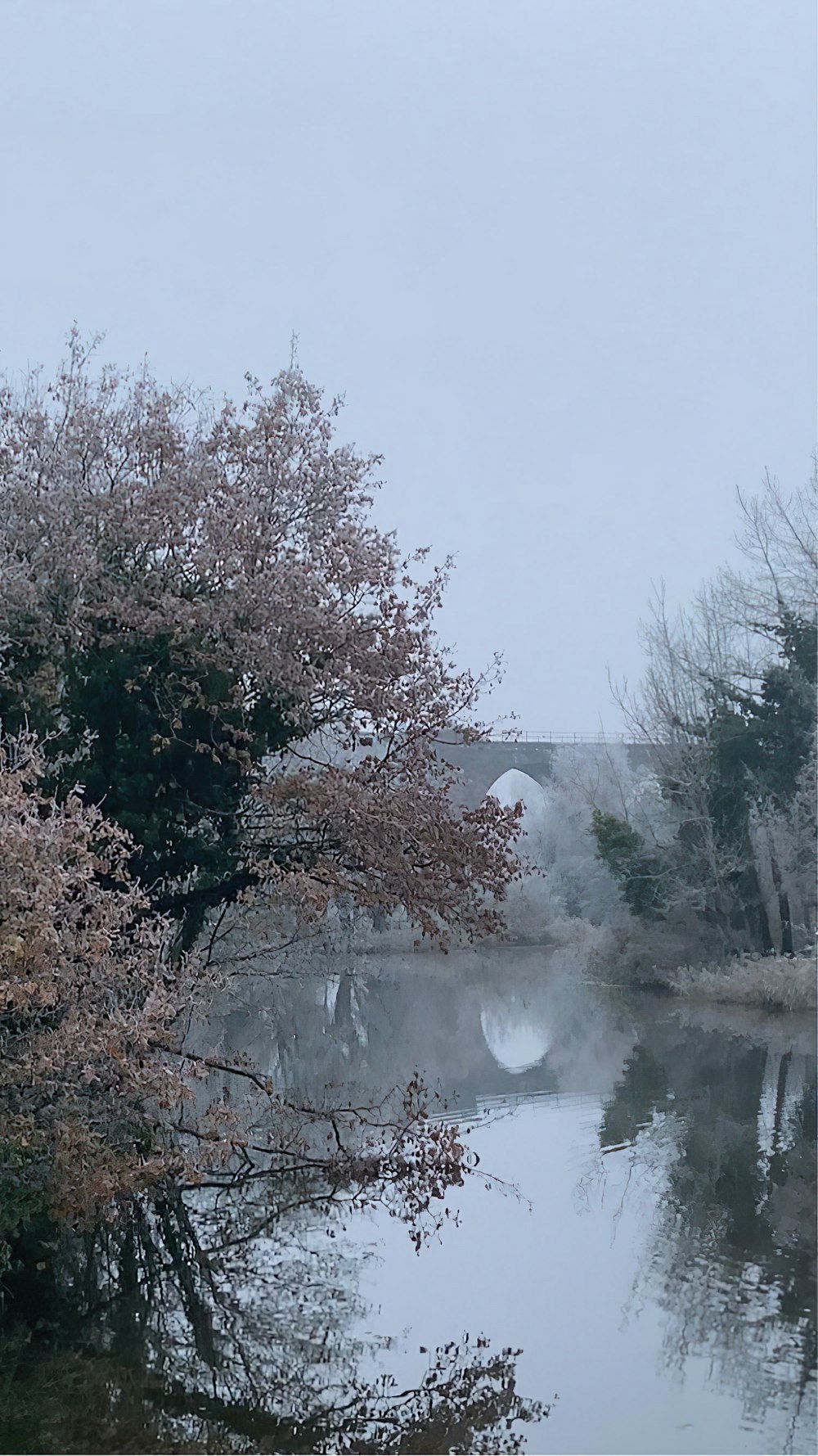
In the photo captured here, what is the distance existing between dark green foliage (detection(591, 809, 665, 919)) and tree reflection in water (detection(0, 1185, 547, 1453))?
20664 millimetres

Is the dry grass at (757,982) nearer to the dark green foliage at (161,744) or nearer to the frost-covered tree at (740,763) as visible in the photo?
the frost-covered tree at (740,763)

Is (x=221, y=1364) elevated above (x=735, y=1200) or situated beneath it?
situated beneath

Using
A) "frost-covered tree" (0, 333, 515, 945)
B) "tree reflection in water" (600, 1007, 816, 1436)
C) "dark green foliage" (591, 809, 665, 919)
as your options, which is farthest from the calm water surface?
"dark green foliage" (591, 809, 665, 919)

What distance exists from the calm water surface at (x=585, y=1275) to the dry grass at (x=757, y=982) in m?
5.03

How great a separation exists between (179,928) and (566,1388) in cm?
862

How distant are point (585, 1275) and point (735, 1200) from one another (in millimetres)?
2349

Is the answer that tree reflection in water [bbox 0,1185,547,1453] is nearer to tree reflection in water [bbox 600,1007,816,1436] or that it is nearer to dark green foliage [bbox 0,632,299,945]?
tree reflection in water [bbox 600,1007,816,1436]

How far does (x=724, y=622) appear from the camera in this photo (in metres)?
32.7

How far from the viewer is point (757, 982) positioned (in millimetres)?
28188

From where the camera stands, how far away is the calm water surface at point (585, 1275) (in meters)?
8.34

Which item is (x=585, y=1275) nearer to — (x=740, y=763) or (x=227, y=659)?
(x=227, y=659)

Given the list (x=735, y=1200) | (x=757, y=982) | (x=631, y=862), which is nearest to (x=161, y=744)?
(x=735, y=1200)

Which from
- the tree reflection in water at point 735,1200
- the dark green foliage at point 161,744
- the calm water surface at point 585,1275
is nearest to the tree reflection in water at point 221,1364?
the calm water surface at point 585,1275

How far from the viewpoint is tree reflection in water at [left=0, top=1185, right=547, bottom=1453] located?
8.34m
